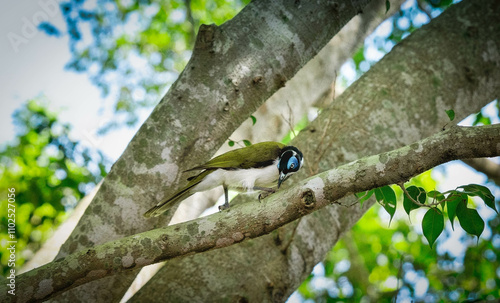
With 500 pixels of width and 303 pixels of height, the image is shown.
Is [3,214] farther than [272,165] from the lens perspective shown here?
Yes

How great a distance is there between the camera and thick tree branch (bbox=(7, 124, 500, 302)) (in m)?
1.90

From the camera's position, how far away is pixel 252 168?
3283 mm

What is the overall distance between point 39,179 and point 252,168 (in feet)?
15.9

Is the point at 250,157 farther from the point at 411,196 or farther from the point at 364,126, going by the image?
the point at 411,196

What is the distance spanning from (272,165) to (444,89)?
2135mm

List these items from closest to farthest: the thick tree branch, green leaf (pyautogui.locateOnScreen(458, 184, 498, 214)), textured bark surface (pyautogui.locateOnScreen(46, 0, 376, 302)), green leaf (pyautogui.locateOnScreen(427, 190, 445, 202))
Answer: the thick tree branch → green leaf (pyautogui.locateOnScreen(458, 184, 498, 214)) → green leaf (pyautogui.locateOnScreen(427, 190, 445, 202)) → textured bark surface (pyautogui.locateOnScreen(46, 0, 376, 302))

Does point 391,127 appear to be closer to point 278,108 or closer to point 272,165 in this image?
point 272,165

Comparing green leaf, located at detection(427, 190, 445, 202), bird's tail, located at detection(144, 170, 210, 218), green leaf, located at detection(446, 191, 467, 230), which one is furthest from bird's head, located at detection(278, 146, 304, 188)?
green leaf, located at detection(446, 191, 467, 230)

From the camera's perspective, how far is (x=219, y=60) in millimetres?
2914

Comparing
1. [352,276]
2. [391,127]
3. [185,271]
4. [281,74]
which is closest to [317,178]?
[281,74]

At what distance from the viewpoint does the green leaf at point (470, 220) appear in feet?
6.75

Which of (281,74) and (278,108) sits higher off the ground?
(278,108)

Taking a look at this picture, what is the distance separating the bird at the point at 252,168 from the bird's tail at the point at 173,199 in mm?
24

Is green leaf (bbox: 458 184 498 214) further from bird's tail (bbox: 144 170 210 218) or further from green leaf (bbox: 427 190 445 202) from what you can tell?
bird's tail (bbox: 144 170 210 218)
